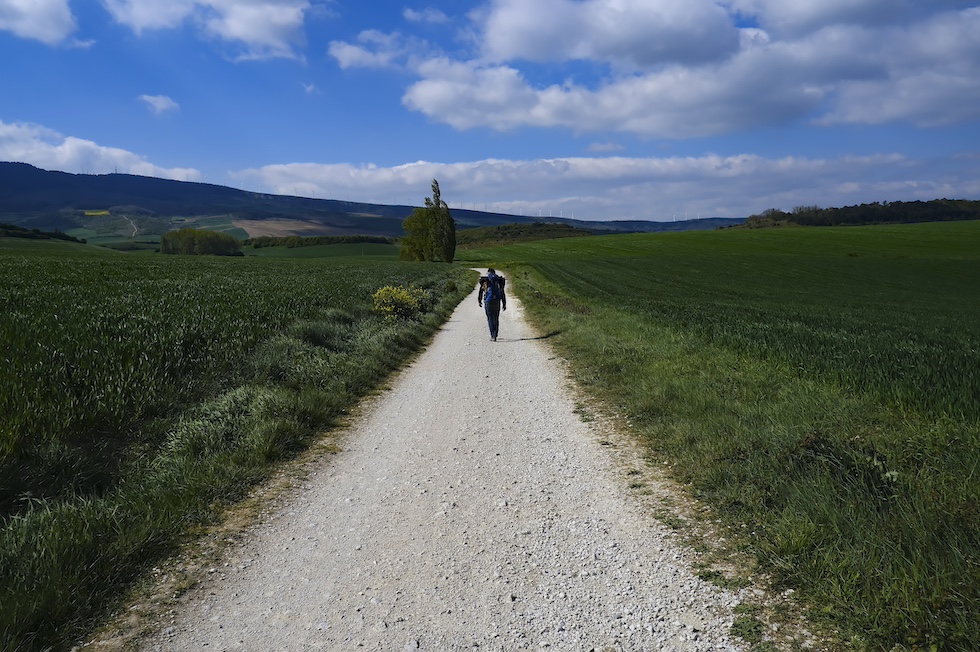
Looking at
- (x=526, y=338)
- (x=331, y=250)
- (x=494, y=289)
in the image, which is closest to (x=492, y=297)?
(x=494, y=289)

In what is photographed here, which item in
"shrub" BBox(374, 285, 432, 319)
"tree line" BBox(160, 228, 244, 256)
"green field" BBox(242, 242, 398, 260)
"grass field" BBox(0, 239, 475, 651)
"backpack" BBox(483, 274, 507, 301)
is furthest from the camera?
"green field" BBox(242, 242, 398, 260)

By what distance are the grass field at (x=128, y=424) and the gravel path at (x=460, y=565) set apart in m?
0.67

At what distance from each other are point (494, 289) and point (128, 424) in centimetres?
1071

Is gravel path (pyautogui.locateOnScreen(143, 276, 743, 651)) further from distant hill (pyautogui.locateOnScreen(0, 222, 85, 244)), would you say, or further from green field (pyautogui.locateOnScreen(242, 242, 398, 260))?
green field (pyautogui.locateOnScreen(242, 242, 398, 260))

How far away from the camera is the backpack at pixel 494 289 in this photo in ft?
52.5

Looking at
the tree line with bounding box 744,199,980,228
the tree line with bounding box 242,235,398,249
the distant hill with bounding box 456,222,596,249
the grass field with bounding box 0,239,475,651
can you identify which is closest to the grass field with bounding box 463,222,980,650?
the grass field with bounding box 0,239,475,651

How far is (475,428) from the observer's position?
7500 mm

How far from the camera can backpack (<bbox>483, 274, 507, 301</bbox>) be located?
15988 mm

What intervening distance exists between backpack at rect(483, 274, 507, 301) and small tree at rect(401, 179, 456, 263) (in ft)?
211

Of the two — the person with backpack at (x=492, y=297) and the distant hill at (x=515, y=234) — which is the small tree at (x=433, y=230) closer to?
the person with backpack at (x=492, y=297)

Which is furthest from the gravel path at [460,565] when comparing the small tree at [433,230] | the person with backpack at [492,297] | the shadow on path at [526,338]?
the small tree at [433,230]

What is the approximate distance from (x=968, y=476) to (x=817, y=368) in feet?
14.8

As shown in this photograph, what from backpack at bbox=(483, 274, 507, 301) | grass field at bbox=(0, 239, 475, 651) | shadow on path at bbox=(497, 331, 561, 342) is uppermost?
backpack at bbox=(483, 274, 507, 301)

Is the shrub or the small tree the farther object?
the small tree
